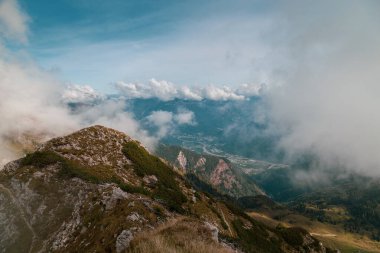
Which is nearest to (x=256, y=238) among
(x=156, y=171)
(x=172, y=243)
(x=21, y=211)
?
(x=156, y=171)

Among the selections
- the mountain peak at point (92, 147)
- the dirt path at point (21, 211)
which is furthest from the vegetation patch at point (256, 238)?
the dirt path at point (21, 211)

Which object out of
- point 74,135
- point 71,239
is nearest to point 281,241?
point 74,135

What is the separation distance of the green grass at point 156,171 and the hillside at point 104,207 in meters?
0.50

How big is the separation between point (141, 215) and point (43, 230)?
108ft

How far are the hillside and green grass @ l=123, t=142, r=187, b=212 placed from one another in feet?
1.63

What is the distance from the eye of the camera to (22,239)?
63594 millimetres

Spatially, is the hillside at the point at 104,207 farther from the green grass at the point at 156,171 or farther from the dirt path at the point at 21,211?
the green grass at the point at 156,171

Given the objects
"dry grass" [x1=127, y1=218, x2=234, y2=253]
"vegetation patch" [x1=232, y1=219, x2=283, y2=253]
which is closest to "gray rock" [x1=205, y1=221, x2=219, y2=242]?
"dry grass" [x1=127, y1=218, x2=234, y2=253]

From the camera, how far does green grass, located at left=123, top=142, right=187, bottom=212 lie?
4840 inches

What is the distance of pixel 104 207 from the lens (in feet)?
179

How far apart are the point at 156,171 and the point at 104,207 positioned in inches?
3281

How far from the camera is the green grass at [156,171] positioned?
4840 inches

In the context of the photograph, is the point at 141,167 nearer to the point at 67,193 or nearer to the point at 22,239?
the point at 67,193

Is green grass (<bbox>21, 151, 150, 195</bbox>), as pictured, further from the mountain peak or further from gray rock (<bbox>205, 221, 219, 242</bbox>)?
gray rock (<bbox>205, 221, 219, 242</bbox>)
